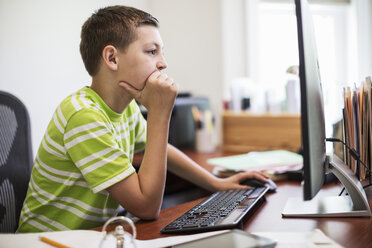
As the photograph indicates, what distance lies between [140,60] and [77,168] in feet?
1.02

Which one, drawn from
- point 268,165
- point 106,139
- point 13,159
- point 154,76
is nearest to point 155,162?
point 106,139

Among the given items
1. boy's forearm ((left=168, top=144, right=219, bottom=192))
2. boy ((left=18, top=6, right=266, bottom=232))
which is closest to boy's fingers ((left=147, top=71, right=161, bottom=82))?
boy ((left=18, top=6, right=266, bottom=232))

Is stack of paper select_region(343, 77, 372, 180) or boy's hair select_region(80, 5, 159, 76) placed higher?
boy's hair select_region(80, 5, 159, 76)

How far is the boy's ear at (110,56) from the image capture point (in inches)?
43.6

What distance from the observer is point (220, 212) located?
3.03 ft

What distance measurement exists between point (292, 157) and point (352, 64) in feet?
4.82

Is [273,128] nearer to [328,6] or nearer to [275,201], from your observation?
[275,201]

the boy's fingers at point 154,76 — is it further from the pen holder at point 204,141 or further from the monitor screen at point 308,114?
the pen holder at point 204,141

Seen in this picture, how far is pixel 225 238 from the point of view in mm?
734

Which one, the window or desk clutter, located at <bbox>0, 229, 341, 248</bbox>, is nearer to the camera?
desk clutter, located at <bbox>0, 229, 341, 248</bbox>

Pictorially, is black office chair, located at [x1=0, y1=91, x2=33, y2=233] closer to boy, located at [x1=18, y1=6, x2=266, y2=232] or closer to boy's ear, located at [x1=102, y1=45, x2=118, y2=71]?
boy, located at [x1=18, y1=6, x2=266, y2=232]

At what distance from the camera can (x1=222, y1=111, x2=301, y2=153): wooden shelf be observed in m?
2.02

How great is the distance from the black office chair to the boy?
2.0 inches

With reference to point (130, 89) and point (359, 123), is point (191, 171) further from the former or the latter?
point (359, 123)
